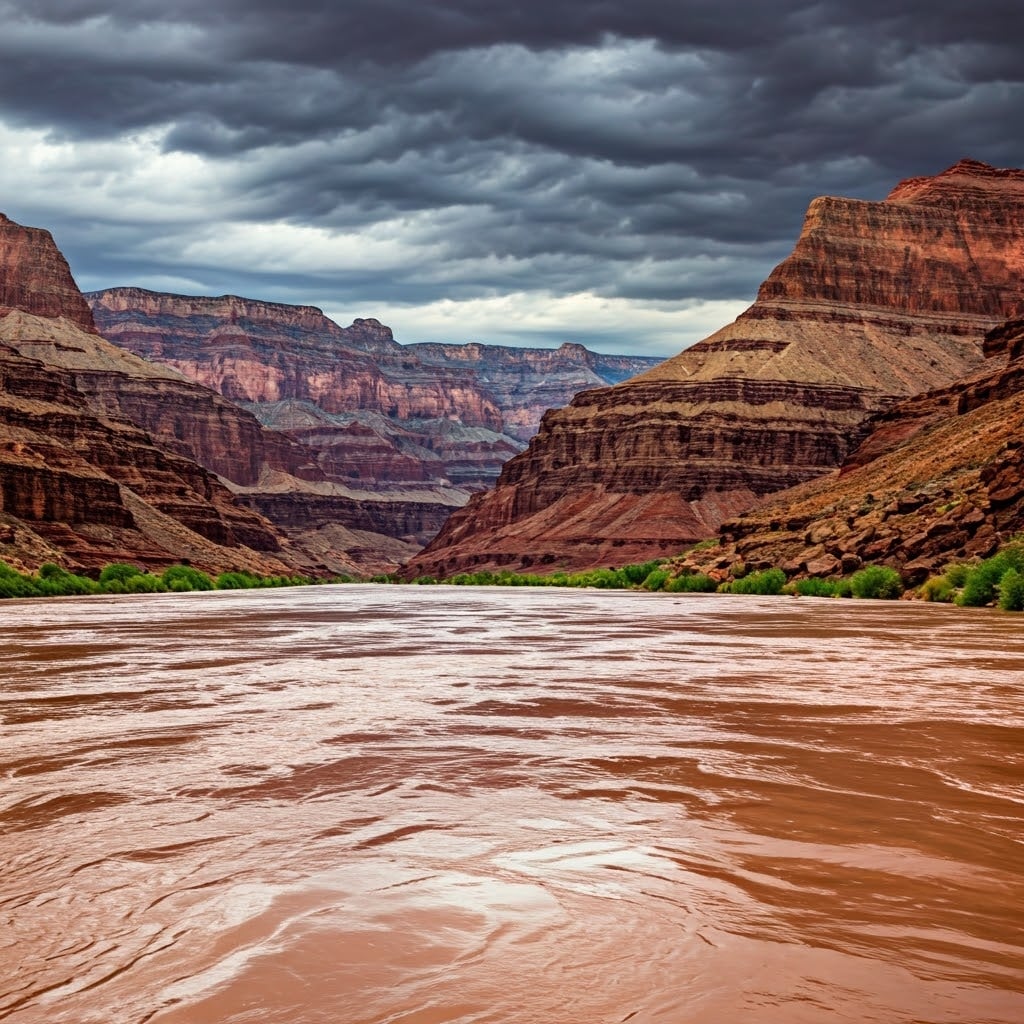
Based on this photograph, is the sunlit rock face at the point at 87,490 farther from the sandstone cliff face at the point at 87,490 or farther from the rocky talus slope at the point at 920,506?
the rocky talus slope at the point at 920,506

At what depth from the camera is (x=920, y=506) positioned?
189ft

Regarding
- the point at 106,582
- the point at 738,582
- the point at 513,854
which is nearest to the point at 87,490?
the point at 106,582

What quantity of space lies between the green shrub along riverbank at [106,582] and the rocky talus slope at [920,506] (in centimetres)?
3695

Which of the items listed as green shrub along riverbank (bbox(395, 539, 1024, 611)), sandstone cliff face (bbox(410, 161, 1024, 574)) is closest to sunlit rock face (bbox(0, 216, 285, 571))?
green shrub along riverbank (bbox(395, 539, 1024, 611))

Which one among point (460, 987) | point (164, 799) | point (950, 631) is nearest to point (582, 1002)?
point (460, 987)

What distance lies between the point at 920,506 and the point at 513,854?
5452 centimetres

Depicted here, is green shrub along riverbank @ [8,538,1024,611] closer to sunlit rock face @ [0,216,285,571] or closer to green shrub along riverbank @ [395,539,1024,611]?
green shrub along riverbank @ [395,539,1024,611]

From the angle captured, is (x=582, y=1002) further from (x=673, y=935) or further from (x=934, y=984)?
(x=934, y=984)

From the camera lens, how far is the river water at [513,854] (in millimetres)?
4547

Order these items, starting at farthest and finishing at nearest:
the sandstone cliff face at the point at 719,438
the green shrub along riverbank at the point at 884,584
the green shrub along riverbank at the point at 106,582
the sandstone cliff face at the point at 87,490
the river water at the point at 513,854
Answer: the sandstone cliff face at the point at 719,438, the sandstone cliff face at the point at 87,490, the green shrub along riverbank at the point at 106,582, the green shrub along riverbank at the point at 884,584, the river water at the point at 513,854

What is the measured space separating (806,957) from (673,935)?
1.93ft

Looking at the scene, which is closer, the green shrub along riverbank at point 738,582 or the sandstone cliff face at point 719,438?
the green shrub along riverbank at point 738,582

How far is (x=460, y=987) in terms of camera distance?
457 cm

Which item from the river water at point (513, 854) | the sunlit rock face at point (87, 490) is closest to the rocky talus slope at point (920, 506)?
the river water at point (513, 854)
